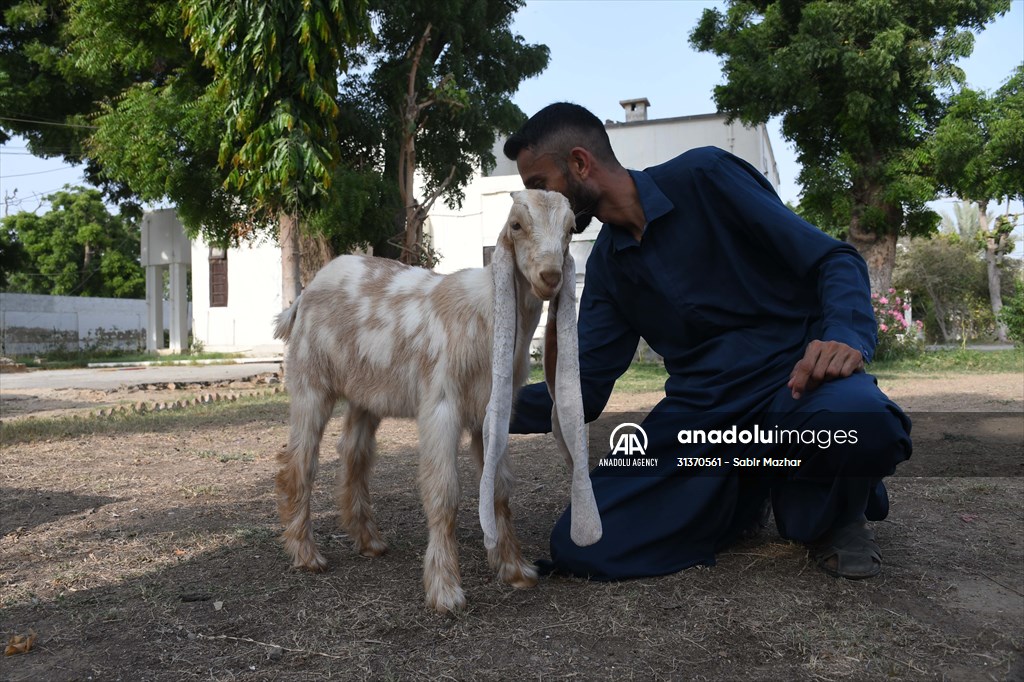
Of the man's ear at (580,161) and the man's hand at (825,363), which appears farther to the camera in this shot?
the man's ear at (580,161)

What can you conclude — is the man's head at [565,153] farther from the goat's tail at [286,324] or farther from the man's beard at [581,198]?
the goat's tail at [286,324]

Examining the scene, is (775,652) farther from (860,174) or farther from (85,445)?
(860,174)

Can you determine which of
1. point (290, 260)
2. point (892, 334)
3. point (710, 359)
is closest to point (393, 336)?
point (710, 359)

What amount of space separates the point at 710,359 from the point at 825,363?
701 mm

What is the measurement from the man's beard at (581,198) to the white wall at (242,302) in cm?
2398

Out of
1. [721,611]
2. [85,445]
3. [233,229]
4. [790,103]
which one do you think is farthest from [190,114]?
[790,103]

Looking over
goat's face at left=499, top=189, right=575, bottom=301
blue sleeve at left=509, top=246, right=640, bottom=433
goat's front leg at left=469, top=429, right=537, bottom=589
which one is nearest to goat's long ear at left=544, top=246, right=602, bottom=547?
goat's face at left=499, top=189, right=575, bottom=301

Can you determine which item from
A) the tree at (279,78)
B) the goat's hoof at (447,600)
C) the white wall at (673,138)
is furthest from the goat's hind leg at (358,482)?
the white wall at (673,138)

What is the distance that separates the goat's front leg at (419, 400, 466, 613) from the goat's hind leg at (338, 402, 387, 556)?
731 mm

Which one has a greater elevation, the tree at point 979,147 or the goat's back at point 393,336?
the tree at point 979,147

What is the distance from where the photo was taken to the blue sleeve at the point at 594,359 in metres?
3.42

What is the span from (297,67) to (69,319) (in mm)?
25629

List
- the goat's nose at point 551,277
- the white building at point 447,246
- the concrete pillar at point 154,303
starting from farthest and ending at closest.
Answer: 1. the concrete pillar at point 154,303
2. the white building at point 447,246
3. the goat's nose at point 551,277

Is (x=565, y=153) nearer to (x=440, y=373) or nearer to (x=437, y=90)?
(x=440, y=373)
